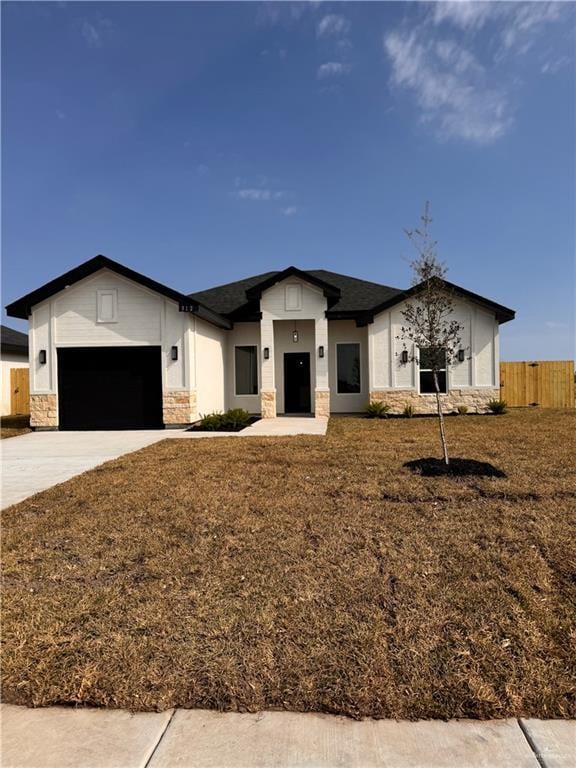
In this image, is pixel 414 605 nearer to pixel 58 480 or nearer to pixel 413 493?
pixel 413 493

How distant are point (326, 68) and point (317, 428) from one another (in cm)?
1032

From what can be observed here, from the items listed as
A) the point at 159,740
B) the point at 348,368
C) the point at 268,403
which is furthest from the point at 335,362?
the point at 159,740

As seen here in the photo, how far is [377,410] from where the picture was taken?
51.4 ft

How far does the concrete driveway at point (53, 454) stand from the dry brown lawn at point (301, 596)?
103cm

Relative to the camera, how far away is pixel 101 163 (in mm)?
15992

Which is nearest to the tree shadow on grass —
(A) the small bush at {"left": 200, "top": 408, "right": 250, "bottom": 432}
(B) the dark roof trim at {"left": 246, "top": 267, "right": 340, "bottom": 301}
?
(A) the small bush at {"left": 200, "top": 408, "right": 250, "bottom": 432}

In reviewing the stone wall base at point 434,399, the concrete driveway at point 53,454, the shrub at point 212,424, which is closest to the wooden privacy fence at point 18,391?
the concrete driveway at point 53,454

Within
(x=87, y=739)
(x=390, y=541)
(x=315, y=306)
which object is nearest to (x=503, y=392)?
(x=315, y=306)

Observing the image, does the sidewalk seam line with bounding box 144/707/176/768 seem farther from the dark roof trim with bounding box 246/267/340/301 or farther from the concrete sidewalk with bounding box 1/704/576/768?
the dark roof trim with bounding box 246/267/340/301

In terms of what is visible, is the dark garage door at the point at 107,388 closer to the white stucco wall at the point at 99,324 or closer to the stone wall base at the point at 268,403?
the white stucco wall at the point at 99,324

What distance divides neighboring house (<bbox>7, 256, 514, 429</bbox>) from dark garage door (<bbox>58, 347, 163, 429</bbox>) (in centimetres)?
3

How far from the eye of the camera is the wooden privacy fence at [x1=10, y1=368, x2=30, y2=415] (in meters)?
19.0

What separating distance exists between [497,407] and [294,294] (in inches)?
343

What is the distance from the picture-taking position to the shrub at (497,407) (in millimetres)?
15703
